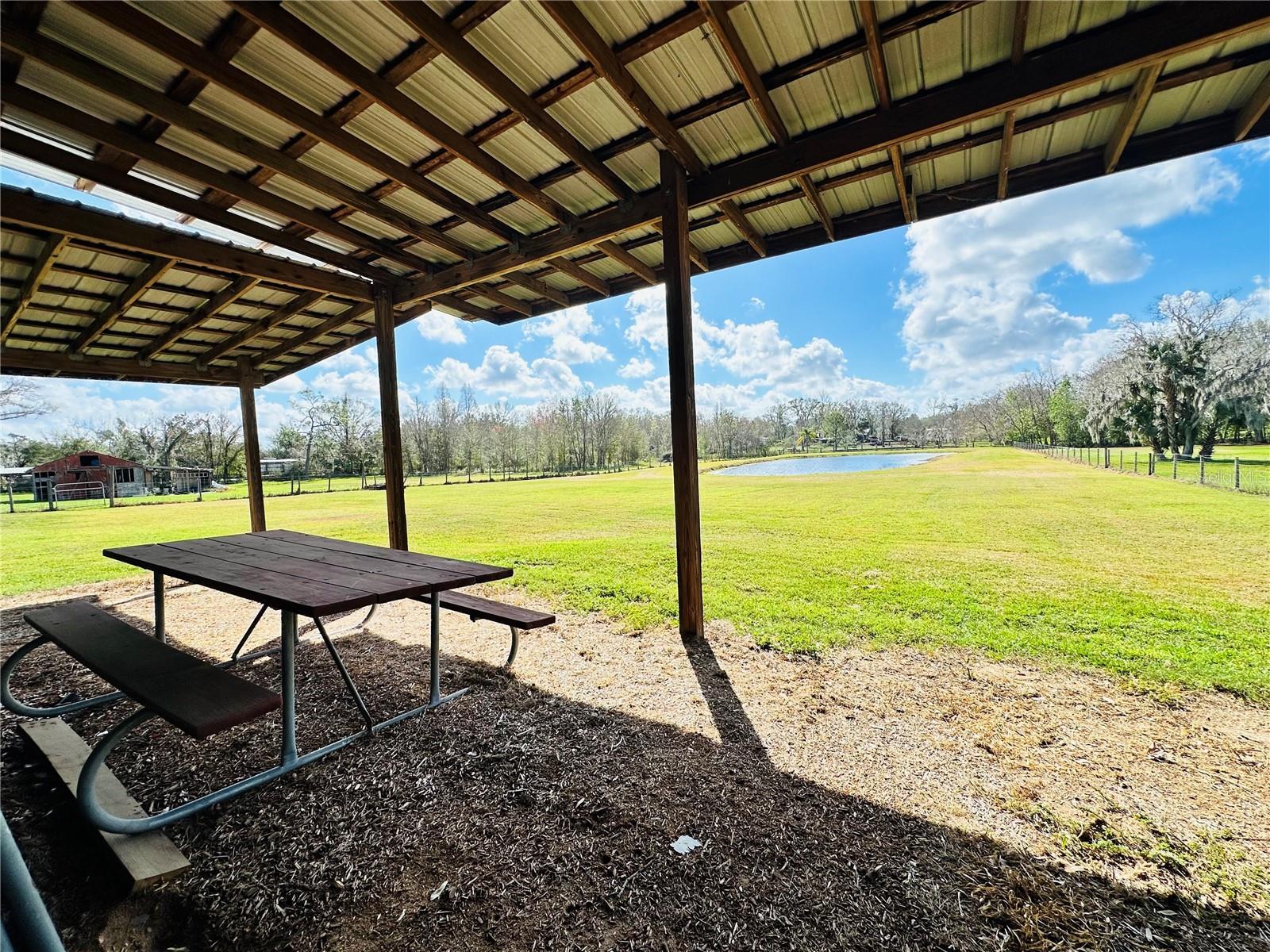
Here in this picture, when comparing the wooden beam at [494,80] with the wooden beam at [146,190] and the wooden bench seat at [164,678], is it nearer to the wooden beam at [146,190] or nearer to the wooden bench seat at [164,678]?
the wooden beam at [146,190]

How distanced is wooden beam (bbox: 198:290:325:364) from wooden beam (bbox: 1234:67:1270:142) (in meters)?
6.69

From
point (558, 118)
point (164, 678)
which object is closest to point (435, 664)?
point (164, 678)

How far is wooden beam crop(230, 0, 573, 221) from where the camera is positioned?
2.16 m

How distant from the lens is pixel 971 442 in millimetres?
67812

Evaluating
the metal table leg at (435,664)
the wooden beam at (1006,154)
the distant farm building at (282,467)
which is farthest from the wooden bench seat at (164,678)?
the distant farm building at (282,467)

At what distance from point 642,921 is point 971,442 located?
263ft

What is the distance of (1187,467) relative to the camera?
17.3 m

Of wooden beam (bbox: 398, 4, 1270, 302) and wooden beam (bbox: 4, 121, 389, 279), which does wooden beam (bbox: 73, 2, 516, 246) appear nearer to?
wooden beam (bbox: 4, 121, 389, 279)

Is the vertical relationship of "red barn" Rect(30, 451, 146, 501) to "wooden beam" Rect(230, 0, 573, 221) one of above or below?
below

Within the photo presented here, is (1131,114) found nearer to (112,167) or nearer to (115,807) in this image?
(115,807)

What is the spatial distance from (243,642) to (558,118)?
388 centimetres

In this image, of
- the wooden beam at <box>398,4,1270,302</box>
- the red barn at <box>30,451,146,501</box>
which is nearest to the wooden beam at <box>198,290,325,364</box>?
the wooden beam at <box>398,4,1270,302</box>

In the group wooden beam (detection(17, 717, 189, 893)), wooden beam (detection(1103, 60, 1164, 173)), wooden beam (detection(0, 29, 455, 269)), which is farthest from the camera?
wooden beam (detection(1103, 60, 1164, 173))

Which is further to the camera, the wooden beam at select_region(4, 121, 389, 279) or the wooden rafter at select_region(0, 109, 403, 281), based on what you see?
the wooden beam at select_region(4, 121, 389, 279)
